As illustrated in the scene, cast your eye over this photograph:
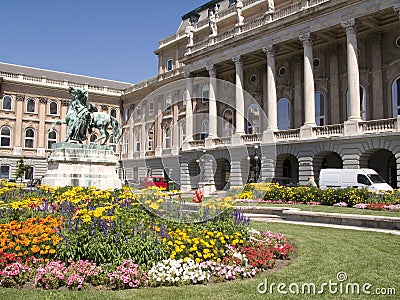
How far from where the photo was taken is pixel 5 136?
61781 mm

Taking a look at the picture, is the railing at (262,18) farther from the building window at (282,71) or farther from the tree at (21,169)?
the tree at (21,169)

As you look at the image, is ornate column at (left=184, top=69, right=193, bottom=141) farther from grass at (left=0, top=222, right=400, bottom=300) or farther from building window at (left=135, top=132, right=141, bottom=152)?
grass at (left=0, top=222, right=400, bottom=300)

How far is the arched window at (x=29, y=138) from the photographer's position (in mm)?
63812

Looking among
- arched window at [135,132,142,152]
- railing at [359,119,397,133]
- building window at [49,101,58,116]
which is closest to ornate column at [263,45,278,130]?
railing at [359,119,397,133]

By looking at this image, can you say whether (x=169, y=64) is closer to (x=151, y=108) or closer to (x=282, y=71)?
(x=151, y=108)

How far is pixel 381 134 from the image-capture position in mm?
29938

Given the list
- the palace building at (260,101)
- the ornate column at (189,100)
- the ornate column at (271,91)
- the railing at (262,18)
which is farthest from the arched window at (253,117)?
the railing at (262,18)

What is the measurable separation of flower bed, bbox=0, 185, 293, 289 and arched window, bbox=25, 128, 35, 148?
193 ft

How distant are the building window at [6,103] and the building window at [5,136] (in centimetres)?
312

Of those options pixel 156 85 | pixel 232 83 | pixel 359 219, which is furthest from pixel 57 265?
pixel 156 85

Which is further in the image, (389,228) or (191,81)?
(191,81)

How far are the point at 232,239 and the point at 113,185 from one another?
59.0ft

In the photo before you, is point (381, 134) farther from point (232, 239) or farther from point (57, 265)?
point (57, 265)

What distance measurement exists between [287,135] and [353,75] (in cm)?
804
